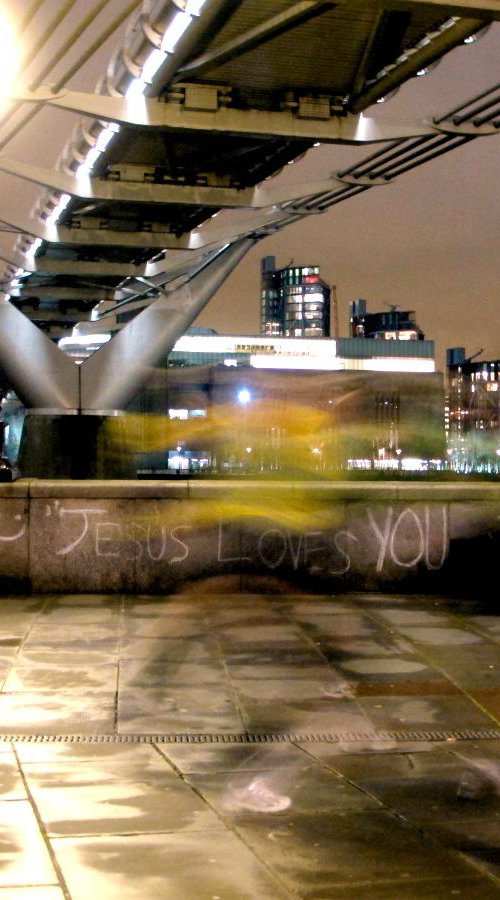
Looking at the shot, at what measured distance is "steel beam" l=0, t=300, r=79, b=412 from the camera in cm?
3697

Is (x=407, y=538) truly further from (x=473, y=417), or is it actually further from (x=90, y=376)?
(x=473, y=417)

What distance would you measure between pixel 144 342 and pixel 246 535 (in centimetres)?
2701

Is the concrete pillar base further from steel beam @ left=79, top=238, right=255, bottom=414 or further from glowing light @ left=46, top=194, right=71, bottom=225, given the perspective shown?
glowing light @ left=46, top=194, right=71, bottom=225

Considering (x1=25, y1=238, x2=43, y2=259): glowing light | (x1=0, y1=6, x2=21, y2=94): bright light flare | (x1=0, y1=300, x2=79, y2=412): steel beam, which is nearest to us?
(x1=0, y1=6, x2=21, y2=94): bright light flare

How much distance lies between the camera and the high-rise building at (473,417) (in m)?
109

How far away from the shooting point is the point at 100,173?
31266mm

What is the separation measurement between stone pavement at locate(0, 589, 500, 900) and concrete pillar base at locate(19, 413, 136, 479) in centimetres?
2786

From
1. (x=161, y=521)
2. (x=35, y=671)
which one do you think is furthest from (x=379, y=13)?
A: (x=35, y=671)

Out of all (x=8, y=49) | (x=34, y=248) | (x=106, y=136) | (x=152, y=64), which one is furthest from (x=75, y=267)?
(x=8, y=49)

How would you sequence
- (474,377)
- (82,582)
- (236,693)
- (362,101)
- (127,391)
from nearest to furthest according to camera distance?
(236,693) → (82,582) → (362,101) → (127,391) → (474,377)

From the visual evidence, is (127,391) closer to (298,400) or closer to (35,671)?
(35,671)

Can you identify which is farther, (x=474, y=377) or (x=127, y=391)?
(x=474, y=377)

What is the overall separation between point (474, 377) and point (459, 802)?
187 meters

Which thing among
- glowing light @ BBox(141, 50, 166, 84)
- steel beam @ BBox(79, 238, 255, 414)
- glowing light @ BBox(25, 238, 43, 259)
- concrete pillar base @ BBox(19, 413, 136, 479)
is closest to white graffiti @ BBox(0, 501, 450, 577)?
glowing light @ BBox(141, 50, 166, 84)
